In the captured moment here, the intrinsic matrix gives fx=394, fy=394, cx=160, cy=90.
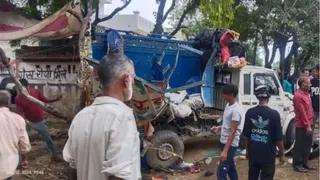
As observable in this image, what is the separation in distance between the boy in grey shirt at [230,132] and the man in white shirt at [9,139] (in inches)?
84.7

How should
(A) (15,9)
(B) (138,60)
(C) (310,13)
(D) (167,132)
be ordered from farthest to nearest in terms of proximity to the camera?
(C) (310,13) → (A) (15,9) → (B) (138,60) → (D) (167,132)

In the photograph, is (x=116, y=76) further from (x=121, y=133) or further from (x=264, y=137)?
(x=264, y=137)

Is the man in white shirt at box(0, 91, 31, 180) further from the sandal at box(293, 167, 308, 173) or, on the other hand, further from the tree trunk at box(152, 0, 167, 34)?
the tree trunk at box(152, 0, 167, 34)

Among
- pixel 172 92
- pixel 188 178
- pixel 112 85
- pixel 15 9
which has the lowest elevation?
pixel 188 178

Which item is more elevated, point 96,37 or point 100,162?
point 96,37

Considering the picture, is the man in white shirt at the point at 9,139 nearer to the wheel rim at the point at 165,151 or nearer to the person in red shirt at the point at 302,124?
the wheel rim at the point at 165,151

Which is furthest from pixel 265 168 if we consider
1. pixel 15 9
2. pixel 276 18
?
pixel 276 18

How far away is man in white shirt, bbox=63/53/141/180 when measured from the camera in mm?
1721

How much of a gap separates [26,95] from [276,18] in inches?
446

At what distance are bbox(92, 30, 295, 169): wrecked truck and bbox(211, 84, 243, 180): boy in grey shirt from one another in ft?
6.31

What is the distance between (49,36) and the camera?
6766 millimetres

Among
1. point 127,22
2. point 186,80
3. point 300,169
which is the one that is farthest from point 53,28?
point 127,22

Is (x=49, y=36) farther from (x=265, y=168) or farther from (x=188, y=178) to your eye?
(x=265, y=168)

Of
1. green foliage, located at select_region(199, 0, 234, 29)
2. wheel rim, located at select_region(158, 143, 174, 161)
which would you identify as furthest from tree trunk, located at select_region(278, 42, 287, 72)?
wheel rim, located at select_region(158, 143, 174, 161)
